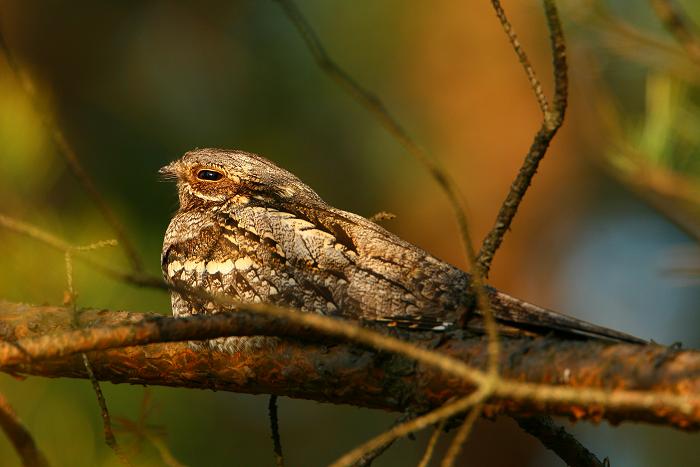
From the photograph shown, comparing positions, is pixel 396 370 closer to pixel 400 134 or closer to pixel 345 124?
pixel 400 134

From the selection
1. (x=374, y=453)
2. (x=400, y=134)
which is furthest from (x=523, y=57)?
(x=374, y=453)

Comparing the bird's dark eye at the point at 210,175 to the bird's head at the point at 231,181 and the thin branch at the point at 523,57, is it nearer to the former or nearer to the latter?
the bird's head at the point at 231,181

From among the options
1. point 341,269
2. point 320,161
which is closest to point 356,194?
point 320,161

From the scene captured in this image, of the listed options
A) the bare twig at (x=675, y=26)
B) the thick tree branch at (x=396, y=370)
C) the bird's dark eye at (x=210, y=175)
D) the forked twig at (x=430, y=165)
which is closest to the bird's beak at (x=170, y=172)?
the bird's dark eye at (x=210, y=175)

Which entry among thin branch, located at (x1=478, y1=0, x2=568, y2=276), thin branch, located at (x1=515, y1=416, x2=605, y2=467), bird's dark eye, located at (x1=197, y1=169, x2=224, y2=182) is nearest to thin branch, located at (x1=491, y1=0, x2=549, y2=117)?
thin branch, located at (x1=478, y1=0, x2=568, y2=276)

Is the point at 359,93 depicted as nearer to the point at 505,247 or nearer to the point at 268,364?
the point at 268,364

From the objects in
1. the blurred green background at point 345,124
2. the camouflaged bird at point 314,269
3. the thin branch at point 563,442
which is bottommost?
the thin branch at point 563,442
